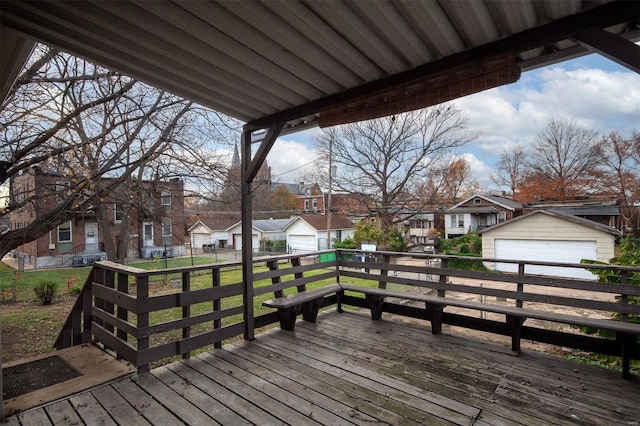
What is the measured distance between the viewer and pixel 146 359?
2867mm

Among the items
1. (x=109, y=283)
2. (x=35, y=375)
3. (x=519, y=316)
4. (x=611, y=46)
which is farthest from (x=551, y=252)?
(x=35, y=375)

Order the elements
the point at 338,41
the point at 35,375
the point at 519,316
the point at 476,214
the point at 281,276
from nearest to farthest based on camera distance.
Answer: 1. the point at 338,41
2. the point at 35,375
3. the point at 519,316
4. the point at 281,276
5. the point at 476,214

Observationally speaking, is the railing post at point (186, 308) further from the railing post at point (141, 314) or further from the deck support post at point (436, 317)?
the deck support post at point (436, 317)

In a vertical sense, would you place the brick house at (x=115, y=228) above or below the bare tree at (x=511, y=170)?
below

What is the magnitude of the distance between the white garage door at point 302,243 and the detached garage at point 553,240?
1035 cm

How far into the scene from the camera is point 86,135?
6117mm

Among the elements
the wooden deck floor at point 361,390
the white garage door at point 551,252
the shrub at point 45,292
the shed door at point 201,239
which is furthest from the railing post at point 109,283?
the shed door at point 201,239

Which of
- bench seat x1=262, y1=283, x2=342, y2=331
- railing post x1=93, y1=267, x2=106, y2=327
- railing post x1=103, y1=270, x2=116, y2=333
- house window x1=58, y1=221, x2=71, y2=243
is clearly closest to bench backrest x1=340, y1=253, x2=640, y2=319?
bench seat x1=262, y1=283, x2=342, y2=331

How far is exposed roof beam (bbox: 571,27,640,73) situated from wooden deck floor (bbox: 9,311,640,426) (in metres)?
2.14

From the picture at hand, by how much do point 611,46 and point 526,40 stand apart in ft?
1.40

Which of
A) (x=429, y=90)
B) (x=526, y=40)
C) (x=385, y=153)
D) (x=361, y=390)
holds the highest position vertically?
(x=385, y=153)

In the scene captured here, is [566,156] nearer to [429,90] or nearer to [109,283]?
[429,90]

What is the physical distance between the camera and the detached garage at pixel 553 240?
32.8 feet

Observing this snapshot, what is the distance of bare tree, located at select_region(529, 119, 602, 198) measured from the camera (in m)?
19.7
